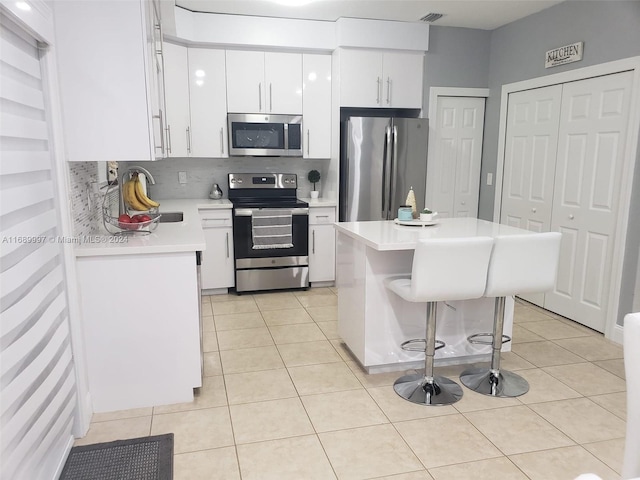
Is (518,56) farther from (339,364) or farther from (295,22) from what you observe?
(339,364)

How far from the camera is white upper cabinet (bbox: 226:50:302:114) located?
15.1ft

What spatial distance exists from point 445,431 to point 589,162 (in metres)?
2.55

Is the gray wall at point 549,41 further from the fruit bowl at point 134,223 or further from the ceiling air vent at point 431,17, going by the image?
the fruit bowl at point 134,223

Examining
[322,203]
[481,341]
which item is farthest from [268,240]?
[481,341]

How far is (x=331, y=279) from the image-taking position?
199 inches

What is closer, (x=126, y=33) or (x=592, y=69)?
(x=126, y=33)

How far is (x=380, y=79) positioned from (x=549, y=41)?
1.51m

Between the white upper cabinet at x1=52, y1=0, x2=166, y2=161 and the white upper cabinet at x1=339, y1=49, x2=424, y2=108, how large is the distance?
2.61 m

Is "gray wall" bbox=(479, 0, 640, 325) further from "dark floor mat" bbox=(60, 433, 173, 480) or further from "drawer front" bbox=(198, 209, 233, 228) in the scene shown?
"dark floor mat" bbox=(60, 433, 173, 480)

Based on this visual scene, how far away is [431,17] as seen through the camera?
451 centimetres

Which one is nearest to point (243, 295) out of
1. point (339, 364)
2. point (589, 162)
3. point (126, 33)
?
point (339, 364)

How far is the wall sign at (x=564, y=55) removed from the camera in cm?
381

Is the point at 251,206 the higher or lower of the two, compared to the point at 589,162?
lower

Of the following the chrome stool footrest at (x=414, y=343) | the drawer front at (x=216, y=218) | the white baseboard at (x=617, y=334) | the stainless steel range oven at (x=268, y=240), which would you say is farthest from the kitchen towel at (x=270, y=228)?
the white baseboard at (x=617, y=334)
